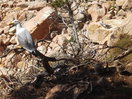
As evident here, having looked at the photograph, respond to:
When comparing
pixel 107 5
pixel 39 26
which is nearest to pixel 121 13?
pixel 107 5

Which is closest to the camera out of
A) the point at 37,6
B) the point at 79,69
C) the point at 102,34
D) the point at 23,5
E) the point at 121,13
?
the point at 79,69

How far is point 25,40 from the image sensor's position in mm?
8867

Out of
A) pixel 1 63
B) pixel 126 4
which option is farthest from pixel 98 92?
pixel 126 4

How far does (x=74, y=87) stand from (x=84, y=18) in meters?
5.72

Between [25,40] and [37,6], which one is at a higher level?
[25,40]

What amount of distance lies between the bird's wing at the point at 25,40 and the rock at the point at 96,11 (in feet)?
15.7

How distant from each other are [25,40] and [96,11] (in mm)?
5287

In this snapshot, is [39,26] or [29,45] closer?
[29,45]

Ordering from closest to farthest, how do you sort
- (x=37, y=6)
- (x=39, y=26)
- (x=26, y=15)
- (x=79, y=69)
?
(x=79, y=69), (x=39, y=26), (x=26, y=15), (x=37, y=6)

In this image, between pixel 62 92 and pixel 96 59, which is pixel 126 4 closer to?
pixel 96 59

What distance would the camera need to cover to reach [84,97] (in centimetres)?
812

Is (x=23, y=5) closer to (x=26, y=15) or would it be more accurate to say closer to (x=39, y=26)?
(x=26, y=15)

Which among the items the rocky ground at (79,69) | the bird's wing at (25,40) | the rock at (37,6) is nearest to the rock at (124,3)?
the rocky ground at (79,69)

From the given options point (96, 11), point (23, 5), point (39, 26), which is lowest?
point (23, 5)
